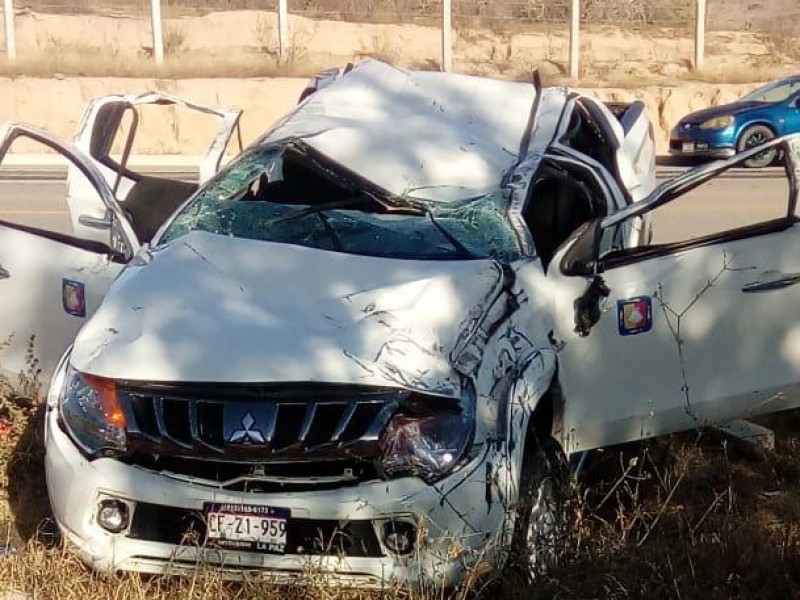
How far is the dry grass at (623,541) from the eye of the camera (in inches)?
170

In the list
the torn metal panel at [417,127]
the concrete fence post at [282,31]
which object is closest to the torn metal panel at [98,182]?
the torn metal panel at [417,127]

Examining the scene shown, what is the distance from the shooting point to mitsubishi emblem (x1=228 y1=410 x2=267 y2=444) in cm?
427

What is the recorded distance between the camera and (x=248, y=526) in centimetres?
431

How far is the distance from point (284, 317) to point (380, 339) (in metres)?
0.36

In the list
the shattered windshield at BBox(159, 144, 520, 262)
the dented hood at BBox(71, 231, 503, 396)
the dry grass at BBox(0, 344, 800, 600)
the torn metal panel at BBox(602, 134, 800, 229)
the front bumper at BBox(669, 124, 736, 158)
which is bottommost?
the front bumper at BBox(669, 124, 736, 158)

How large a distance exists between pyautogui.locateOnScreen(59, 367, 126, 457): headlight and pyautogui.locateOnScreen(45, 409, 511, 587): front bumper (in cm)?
5

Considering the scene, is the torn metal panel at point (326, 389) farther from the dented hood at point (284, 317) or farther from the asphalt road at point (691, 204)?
the asphalt road at point (691, 204)

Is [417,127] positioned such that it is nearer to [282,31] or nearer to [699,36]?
[282,31]

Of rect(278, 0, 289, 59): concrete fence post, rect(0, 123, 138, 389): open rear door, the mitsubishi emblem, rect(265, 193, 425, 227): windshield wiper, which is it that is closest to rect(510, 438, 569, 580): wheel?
the mitsubishi emblem

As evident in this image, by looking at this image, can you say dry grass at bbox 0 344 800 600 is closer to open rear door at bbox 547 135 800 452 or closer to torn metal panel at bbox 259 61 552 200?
open rear door at bbox 547 135 800 452

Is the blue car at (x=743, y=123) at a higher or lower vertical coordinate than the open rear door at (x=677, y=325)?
lower

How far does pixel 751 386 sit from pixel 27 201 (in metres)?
13.1

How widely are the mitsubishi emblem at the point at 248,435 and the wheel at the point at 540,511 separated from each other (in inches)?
35.5

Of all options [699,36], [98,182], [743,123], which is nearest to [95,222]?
[98,182]
